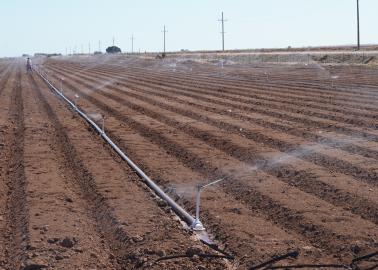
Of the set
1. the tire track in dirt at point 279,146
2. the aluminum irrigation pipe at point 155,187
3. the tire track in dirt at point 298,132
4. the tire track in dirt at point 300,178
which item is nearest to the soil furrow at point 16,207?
the aluminum irrigation pipe at point 155,187

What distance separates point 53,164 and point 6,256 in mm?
4537

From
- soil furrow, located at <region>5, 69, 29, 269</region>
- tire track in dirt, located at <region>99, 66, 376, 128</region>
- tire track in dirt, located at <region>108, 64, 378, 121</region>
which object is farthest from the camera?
tire track in dirt, located at <region>108, 64, 378, 121</region>

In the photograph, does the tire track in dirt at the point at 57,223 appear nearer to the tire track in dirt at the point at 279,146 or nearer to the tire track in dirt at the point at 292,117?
the tire track in dirt at the point at 279,146

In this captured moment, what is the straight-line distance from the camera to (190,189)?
862cm

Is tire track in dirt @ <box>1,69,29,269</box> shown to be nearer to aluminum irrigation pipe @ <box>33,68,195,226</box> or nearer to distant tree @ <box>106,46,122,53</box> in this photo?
aluminum irrigation pipe @ <box>33,68,195,226</box>

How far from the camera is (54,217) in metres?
7.04

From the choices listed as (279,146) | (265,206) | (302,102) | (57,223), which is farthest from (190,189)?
(302,102)

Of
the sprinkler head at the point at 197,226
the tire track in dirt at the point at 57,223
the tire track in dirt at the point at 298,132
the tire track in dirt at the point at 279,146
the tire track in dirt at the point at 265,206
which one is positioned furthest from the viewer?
the tire track in dirt at the point at 298,132

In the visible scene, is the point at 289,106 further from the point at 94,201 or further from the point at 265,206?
the point at 94,201

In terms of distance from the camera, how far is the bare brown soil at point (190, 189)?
5.97 metres

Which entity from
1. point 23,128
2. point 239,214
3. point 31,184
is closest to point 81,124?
point 23,128

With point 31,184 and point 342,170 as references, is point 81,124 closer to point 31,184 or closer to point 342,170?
point 31,184

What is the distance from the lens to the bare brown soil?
5969 millimetres

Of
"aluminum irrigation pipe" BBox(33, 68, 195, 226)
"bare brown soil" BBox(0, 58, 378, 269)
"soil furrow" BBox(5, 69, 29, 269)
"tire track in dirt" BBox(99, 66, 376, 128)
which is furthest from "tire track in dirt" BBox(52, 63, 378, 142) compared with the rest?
"soil furrow" BBox(5, 69, 29, 269)
